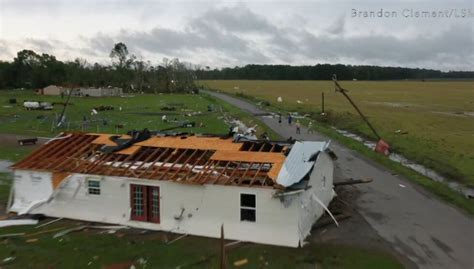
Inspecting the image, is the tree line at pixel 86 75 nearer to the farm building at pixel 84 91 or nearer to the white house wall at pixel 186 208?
the farm building at pixel 84 91

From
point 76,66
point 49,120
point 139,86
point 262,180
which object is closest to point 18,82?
point 76,66

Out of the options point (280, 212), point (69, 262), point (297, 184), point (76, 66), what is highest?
point (76, 66)

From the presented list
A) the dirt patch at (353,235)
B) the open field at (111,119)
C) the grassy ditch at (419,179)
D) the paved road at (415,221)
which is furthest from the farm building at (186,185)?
the open field at (111,119)

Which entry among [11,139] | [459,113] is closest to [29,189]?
[11,139]

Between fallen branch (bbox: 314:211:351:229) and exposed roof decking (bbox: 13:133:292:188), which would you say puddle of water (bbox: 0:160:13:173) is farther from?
fallen branch (bbox: 314:211:351:229)

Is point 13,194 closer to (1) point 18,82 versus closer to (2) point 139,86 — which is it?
(2) point 139,86

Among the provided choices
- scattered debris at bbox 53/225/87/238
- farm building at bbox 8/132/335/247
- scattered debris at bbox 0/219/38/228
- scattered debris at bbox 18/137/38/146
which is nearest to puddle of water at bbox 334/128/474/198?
farm building at bbox 8/132/335/247
